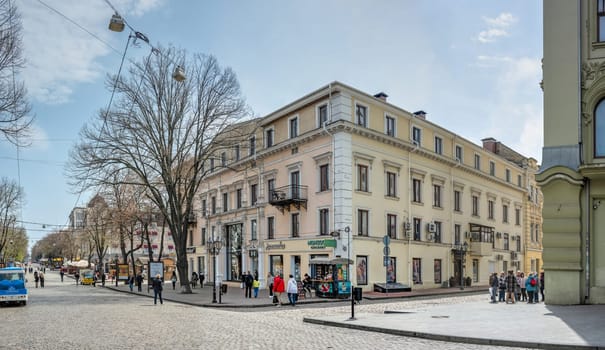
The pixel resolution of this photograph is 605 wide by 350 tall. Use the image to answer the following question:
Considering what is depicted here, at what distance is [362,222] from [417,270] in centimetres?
736

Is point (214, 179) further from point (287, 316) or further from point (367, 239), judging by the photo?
point (287, 316)

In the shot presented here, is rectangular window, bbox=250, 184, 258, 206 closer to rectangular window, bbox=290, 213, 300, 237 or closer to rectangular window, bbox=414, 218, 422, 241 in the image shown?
rectangular window, bbox=290, 213, 300, 237

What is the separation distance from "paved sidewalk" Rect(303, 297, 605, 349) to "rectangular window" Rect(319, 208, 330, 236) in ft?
44.1

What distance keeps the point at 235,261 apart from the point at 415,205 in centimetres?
1585

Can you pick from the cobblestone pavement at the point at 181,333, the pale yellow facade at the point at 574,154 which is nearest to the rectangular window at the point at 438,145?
the pale yellow facade at the point at 574,154

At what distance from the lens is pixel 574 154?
19.4 metres

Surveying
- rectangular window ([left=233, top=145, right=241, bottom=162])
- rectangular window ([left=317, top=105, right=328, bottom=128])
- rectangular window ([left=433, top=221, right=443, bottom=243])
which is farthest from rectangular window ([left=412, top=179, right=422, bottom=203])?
rectangular window ([left=233, top=145, right=241, bottom=162])

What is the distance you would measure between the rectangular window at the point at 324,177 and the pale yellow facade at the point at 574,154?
15127 millimetres

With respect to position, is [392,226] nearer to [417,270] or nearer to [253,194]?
[417,270]

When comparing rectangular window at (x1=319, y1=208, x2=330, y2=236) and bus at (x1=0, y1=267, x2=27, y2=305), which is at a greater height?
rectangular window at (x1=319, y1=208, x2=330, y2=236)

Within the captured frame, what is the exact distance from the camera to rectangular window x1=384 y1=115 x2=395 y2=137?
1401 inches

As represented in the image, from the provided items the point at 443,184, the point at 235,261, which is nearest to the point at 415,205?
the point at 443,184

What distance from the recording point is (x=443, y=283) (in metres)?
40.6

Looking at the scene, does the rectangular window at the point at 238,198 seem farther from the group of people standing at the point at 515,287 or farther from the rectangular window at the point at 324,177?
the group of people standing at the point at 515,287
